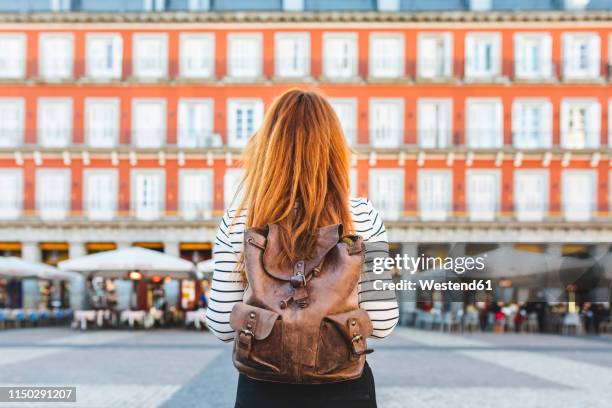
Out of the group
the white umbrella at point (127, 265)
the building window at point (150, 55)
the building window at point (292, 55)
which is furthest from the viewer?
the building window at point (150, 55)

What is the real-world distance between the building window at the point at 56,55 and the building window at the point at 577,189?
24.0 m

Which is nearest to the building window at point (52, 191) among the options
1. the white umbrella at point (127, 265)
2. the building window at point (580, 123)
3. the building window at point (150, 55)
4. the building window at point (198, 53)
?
the building window at point (150, 55)

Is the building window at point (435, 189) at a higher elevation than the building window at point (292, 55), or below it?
below

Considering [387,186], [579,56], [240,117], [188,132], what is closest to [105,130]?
[188,132]

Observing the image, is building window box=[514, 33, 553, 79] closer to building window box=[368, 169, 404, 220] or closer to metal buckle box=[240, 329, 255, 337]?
building window box=[368, 169, 404, 220]

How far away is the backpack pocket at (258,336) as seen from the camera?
2.19 meters

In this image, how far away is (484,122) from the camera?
38625mm

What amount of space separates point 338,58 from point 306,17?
246cm

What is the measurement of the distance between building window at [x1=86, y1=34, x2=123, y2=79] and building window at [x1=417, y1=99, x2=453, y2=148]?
14.5m

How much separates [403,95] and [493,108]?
429cm

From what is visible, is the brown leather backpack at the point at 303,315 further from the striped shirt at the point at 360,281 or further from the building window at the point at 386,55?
the building window at the point at 386,55

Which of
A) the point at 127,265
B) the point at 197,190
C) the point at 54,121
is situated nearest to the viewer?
the point at 127,265

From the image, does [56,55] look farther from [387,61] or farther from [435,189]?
[435,189]

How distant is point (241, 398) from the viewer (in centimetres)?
238
